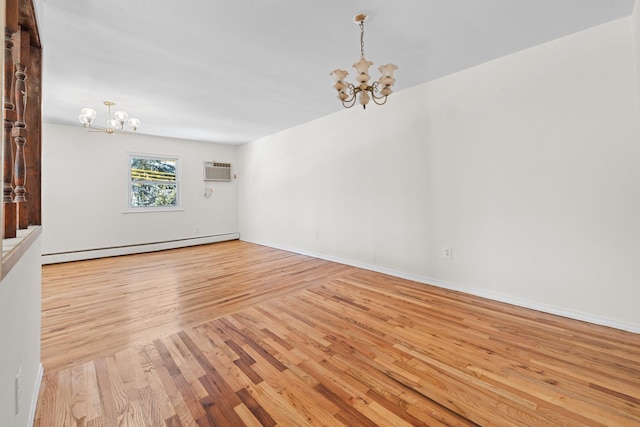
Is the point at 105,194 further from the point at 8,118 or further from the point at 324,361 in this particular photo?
A: the point at 324,361

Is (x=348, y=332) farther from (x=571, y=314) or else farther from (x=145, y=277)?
(x=145, y=277)

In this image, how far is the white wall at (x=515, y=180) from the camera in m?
2.08

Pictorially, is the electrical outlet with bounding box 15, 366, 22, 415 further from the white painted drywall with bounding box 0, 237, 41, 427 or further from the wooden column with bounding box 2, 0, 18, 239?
the wooden column with bounding box 2, 0, 18, 239

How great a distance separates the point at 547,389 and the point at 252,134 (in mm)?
5465

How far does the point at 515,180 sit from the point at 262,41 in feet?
8.72

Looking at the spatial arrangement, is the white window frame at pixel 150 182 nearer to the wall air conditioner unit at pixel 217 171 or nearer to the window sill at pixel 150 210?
the window sill at pixel 150 210

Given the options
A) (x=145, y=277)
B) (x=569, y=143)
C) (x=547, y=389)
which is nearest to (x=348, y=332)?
(x=547, y=389)

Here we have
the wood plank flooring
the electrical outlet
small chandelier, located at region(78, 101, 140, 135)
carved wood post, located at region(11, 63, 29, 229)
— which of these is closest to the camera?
the electrical outlet

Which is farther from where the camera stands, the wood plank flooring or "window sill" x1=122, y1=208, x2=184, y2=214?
"window sill" x1=122, y1=208, x2=184, y2=214

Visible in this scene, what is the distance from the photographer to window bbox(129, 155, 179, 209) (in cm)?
521

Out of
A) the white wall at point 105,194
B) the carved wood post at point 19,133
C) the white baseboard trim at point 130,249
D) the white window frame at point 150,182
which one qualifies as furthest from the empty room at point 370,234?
the white window frame at point 150,182

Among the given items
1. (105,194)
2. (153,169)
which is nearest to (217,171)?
(153,169)

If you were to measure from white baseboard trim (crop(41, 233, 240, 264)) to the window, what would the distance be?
2.62ft

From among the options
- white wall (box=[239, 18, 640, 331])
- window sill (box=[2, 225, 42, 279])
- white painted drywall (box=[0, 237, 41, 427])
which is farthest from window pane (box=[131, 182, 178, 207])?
window sill (box=[2, 225, 42, 279])
